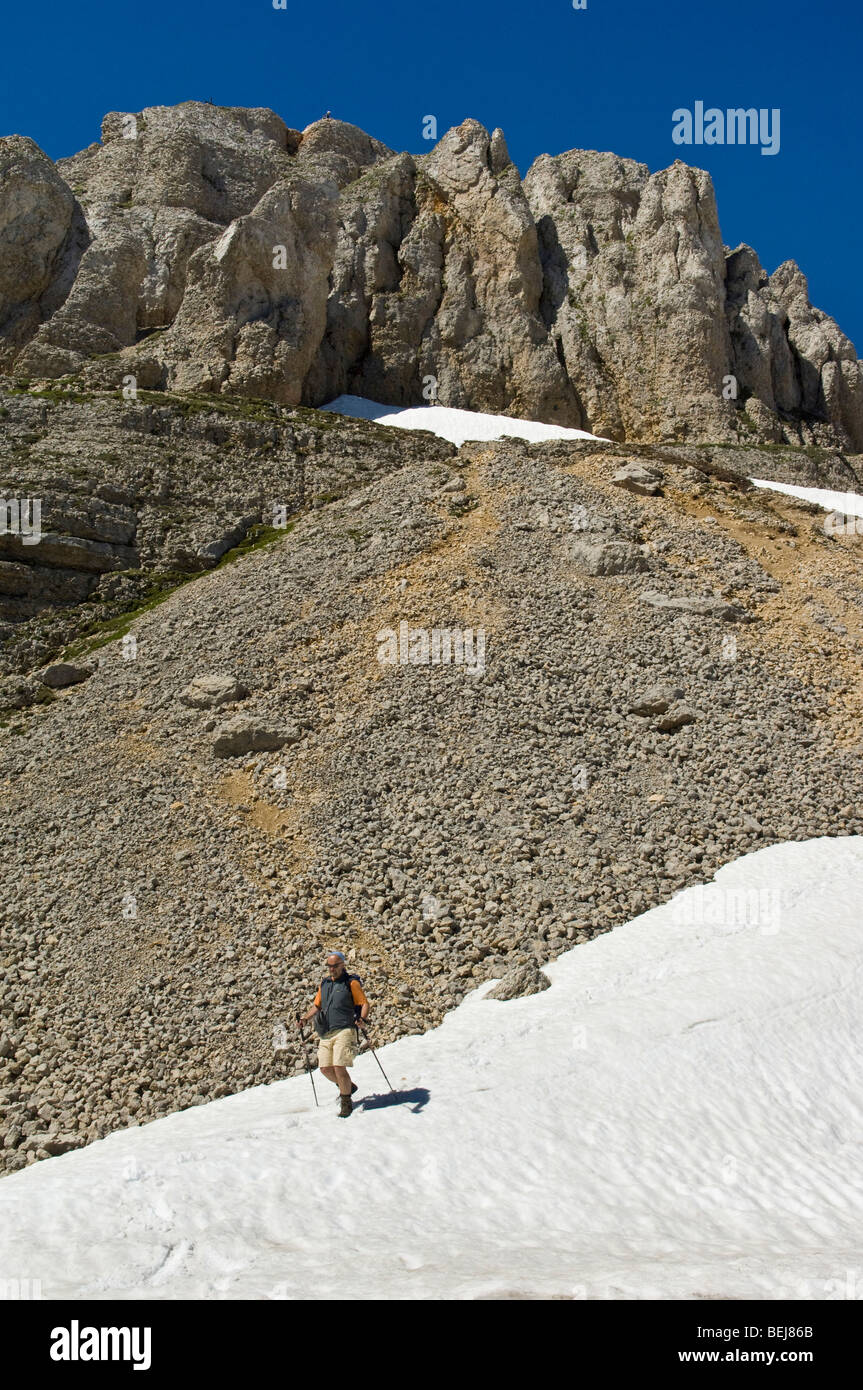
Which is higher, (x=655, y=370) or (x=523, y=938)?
(x=655, y=370)

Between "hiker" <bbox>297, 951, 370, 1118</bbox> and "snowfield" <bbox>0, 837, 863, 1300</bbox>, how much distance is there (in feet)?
1.63

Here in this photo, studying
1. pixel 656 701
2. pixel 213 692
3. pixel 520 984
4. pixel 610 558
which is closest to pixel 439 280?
pixel 610 558

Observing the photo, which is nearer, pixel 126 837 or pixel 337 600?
pixel 126 837

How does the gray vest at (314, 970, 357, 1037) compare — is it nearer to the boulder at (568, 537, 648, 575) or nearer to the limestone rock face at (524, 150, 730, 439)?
the boulder at (568, 537, 648, 575)

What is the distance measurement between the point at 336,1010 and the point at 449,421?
55.1m

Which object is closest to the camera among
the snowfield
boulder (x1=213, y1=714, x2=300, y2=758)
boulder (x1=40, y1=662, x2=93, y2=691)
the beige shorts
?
the snowfield

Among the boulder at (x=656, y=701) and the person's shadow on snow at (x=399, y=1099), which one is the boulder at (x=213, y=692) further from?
the person's shadow on snow at (x=399, y=1099)

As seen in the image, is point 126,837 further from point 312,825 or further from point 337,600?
point 337,600

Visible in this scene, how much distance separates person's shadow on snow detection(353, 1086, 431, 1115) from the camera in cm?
1274

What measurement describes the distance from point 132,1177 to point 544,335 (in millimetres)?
67797

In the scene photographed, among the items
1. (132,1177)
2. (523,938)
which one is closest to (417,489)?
(523,938)

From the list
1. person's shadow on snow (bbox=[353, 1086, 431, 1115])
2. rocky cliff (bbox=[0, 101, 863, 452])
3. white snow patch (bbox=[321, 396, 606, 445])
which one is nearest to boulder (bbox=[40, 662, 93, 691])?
person's shadow on snow (bbox=[353, 1086, 431, 1115])

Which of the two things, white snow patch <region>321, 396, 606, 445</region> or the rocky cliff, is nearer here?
the rocky cliff
